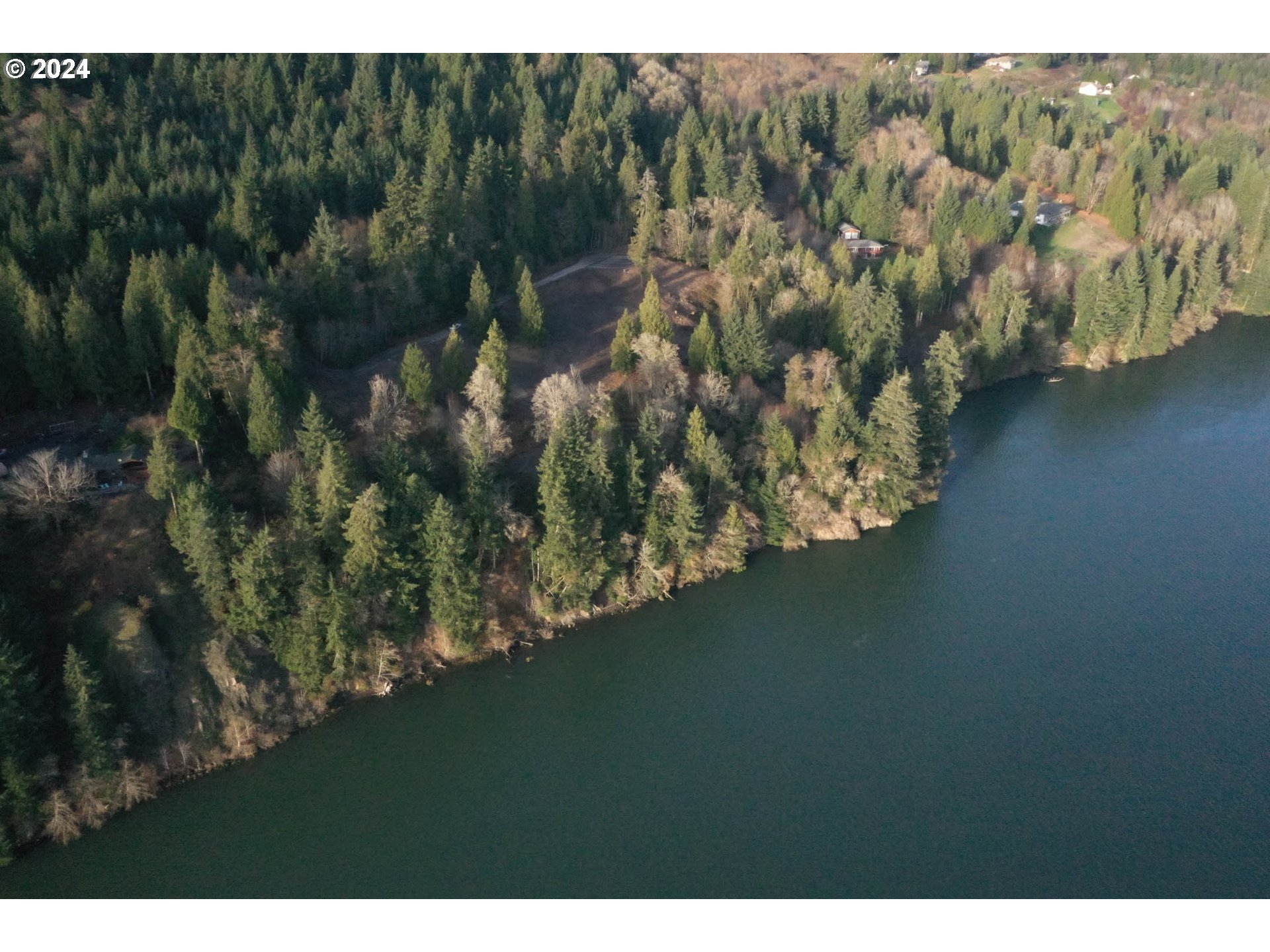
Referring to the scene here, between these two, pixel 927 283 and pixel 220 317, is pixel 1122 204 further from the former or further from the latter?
pixel 220 317

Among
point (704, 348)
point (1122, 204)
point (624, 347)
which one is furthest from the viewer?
point (1122, 204)

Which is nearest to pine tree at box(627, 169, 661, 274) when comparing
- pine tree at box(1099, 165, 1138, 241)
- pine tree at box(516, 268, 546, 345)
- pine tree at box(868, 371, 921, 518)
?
pine tree at box(516, 268, 546, 345)

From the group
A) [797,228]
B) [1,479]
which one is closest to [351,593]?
[1,479]

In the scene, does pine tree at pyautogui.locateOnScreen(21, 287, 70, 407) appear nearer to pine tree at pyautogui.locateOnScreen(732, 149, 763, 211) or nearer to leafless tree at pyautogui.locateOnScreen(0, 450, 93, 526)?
leafless tree at pyautogui.locateOnScreen(0, 450, 93, 526)

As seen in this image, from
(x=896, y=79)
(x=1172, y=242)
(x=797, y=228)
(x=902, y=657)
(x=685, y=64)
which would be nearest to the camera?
(x=902, y=657)

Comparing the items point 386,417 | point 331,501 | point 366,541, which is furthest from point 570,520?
point 386,417

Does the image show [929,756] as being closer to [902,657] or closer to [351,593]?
[902,657]
